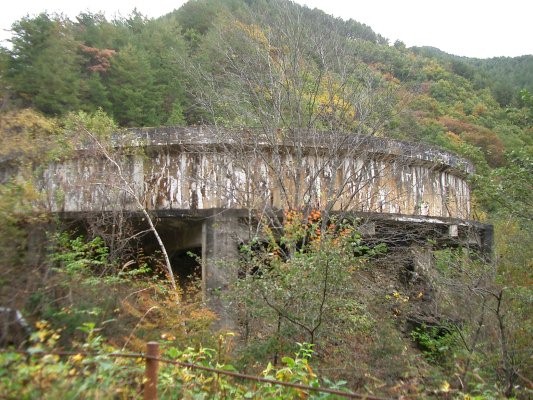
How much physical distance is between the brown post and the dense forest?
282 millimetres

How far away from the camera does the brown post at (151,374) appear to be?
11.5 feet

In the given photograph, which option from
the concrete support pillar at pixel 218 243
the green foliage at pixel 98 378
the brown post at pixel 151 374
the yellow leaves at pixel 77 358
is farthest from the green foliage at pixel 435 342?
the yellow leaves at pixel 77 358

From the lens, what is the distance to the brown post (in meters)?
3.51

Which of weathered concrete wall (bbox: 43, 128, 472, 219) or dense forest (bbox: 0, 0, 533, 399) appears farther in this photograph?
weathered concrete wall (bbox: 43, 128, 472, 219)

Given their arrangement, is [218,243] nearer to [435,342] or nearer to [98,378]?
[435,342]

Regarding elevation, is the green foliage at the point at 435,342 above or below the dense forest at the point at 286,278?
below

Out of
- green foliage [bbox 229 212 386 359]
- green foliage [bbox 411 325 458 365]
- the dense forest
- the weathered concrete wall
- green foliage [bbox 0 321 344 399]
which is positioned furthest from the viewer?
the weathered concrete wall

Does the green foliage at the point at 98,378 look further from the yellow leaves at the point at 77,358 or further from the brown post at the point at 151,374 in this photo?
the brown post at the point at 151,374

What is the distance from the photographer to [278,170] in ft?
32.2

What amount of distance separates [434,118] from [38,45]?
50.4 feet

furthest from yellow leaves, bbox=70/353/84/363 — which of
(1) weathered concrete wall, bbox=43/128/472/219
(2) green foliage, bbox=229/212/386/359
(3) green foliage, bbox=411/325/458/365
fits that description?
(1) weathered concrete wall, bbox=43/128/472/219

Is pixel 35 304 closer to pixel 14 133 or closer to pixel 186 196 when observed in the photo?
pixel 14 133

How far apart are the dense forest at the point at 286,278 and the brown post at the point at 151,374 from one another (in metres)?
0.28

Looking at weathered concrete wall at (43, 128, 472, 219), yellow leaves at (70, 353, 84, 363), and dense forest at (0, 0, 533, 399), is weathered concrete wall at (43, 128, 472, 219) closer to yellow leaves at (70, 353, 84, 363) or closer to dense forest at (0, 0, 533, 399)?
dense forest at (0, 0, 533, 399)
